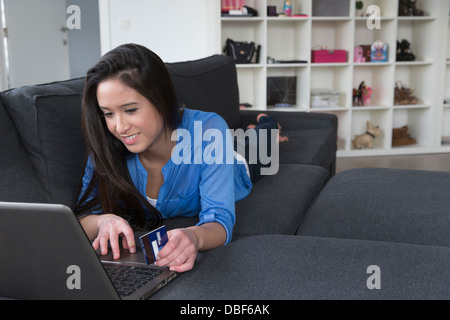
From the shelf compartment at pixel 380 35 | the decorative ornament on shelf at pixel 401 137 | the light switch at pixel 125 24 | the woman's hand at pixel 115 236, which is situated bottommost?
the decorative ornament on shelf at pixel 401 137

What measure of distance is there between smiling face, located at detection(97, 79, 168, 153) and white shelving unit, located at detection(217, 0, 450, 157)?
3066 mm

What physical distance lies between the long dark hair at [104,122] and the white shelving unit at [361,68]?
298 centimetres

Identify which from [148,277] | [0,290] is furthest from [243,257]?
[0,290]

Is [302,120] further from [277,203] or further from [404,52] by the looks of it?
[404,52]

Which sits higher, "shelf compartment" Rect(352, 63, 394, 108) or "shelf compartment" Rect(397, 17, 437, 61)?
"shelf compartment" Rect(397, 17, 437, 61)

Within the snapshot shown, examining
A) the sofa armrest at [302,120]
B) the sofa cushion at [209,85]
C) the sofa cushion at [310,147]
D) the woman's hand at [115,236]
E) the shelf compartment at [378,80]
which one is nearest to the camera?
the woman's hand at [115,236]

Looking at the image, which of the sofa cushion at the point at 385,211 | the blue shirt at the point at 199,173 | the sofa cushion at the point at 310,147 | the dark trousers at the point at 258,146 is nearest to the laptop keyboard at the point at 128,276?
the blue shirt at the point at 199,173

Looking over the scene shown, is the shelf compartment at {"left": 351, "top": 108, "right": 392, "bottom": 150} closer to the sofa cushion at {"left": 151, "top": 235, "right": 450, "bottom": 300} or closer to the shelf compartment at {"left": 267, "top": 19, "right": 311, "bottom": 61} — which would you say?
the shelf compartment at {"left": 267, "top": 19, "right": 311, "bottom": 61}

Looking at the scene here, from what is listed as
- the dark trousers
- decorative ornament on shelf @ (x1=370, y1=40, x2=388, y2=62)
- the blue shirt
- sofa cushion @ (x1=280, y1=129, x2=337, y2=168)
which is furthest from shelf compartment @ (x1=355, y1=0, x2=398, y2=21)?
the blue shirt

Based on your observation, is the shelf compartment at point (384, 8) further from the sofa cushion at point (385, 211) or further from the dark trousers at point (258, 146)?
the sofa cushion at point (385, 211)

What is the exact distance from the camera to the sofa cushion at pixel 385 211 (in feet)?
4.98

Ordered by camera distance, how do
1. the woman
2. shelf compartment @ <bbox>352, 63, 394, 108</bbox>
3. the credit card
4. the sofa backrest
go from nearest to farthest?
the credit card
the woman
the sofa backrest
shelf compartment @ <bbox>352, 63, 394, 108</bbox>

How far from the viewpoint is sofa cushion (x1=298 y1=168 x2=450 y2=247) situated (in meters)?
1.52

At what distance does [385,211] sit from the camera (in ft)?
5.41
